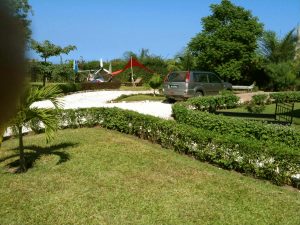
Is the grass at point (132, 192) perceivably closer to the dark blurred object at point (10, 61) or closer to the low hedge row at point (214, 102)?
the dark blurred object at point (10, 61)

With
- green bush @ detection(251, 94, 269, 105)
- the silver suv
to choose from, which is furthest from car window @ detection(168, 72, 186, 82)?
green bush @ detection(251, 94, 269, 105)

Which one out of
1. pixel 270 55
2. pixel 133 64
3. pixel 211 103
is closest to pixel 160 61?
pixel 133 64

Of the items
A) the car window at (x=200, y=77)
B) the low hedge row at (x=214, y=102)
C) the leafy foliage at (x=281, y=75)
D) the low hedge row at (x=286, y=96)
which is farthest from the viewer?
the leafy foliage at (x=281, y=75)

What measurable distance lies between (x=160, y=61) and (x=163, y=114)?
2753 centimetres

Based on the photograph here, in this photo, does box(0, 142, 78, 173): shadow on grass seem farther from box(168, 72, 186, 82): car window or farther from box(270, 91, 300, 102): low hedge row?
box(270, 91, 300, 102): low hedge row

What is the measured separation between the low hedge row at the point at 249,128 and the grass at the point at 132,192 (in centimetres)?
165

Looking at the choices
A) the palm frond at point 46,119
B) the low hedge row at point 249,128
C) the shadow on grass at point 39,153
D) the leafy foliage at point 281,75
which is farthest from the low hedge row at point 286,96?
the palm frond at point 46,119

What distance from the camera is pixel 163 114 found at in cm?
1521

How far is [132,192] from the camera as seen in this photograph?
5664mm

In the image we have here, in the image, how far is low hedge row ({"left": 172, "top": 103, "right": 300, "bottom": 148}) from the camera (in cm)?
773

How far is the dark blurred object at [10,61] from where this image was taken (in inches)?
16.5

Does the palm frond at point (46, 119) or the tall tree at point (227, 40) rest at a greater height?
the tall tree at point (227, 40)

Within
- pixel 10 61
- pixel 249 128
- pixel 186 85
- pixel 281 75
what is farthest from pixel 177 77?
pixel 10 61

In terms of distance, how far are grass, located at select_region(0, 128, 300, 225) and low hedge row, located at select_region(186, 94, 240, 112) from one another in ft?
26.0
